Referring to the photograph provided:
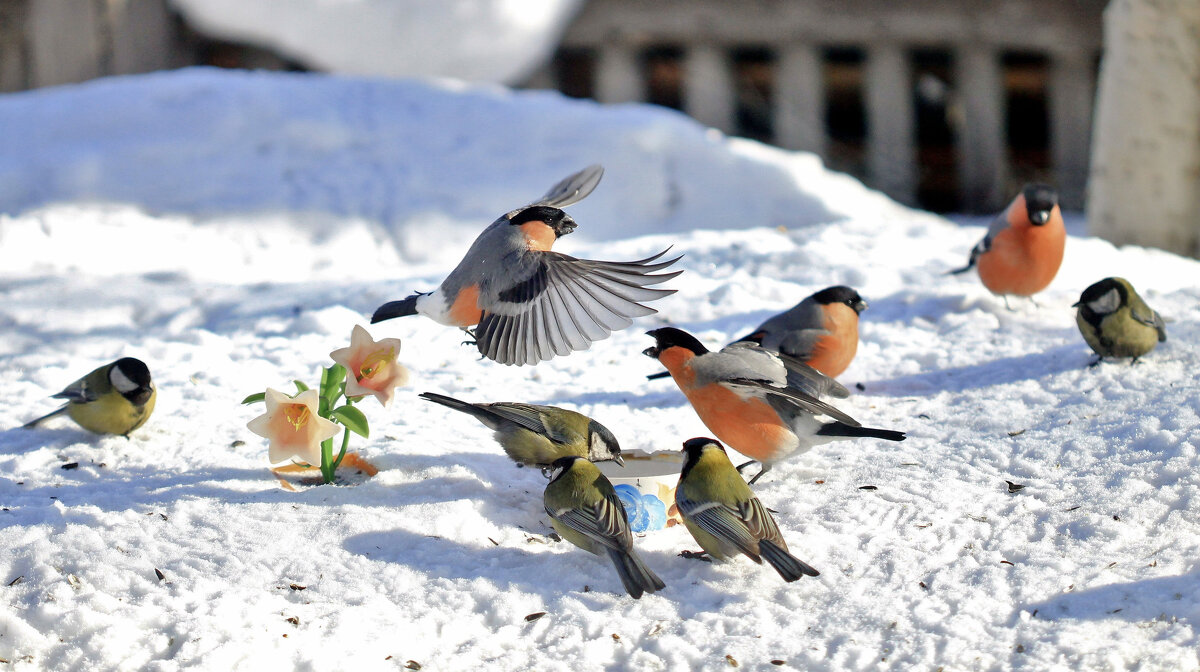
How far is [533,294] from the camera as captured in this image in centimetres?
305

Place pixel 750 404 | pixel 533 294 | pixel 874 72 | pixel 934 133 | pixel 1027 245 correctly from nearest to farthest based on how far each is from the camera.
A: pixel 533 294, pixel 750 404, pixel 1027 245, pixel 874 72, pixel 934 133

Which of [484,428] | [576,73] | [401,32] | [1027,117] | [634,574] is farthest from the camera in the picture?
[1027,117]

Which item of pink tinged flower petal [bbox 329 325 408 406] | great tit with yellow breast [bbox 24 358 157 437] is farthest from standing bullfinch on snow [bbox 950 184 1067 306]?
great tit with yellow breast [bbox 24 358 157 437]

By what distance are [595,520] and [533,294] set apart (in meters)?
0.64

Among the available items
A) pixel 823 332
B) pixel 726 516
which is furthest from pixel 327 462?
pixel 823 332

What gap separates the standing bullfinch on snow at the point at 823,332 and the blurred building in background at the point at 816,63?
428 centimetres

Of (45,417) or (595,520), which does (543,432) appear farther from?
(45,417)

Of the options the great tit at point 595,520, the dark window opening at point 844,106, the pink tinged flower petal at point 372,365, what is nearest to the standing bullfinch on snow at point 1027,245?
the great tit at point 595,520

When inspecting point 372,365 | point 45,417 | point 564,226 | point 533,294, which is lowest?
point 45,417

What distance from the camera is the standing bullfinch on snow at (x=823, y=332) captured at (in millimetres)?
3996

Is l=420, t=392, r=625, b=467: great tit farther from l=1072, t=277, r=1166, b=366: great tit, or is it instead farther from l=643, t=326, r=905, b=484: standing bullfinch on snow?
l=1072, t=277, r=1166, b=366: great tit

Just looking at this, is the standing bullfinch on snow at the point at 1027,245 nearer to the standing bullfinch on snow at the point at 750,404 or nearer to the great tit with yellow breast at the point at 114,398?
the standing bullfinch on snow at the point at 750,404

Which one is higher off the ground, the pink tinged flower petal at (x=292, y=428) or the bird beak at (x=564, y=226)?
the bird beak at (x=564, y=226)

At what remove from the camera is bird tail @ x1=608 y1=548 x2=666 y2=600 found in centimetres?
274
